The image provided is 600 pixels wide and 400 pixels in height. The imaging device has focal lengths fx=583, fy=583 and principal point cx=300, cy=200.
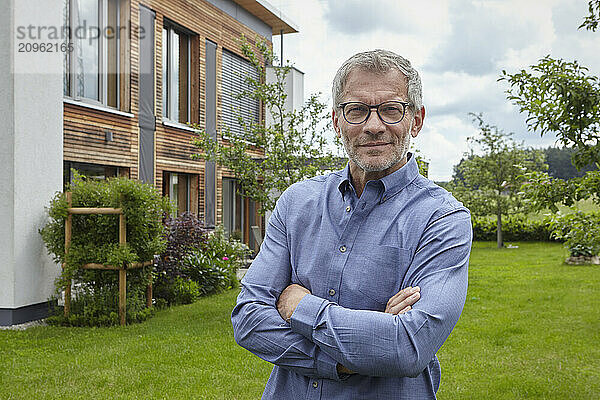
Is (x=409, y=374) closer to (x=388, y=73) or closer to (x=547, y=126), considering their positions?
(x=388, y=73)

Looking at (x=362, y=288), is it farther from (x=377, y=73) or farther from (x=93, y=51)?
(x=93, y=51)

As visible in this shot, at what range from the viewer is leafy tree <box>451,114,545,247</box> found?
23.5m

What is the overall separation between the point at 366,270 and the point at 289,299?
0.30m

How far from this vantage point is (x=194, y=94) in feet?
47.6

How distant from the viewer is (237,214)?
17.1m

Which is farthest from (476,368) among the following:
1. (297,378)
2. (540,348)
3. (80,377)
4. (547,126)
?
(297,378)

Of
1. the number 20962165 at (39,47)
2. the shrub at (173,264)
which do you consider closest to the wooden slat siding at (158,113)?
the number 20962165 at (39,47)

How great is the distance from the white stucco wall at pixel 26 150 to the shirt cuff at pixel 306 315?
6629mm

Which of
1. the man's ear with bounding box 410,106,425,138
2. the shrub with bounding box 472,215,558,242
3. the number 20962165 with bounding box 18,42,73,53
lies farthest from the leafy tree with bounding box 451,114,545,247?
the man's ear with bounding box 410,106,425,138

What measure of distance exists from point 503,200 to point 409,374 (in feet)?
75.6

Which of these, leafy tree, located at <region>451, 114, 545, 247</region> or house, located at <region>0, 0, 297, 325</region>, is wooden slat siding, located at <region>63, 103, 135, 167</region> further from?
leafy tree, located at <region>451, 114, 545, 247</region>

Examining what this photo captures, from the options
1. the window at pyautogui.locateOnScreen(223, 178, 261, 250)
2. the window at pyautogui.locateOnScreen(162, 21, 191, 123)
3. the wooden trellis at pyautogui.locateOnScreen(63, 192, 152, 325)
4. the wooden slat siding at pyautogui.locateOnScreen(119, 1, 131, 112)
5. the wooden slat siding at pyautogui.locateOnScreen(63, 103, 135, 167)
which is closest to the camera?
the wooden trellis at pyautogui.locateOnScreen(63, 192, 152, 325)

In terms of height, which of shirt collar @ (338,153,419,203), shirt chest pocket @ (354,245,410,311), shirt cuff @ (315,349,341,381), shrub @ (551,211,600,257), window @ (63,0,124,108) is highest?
window @ (63,0,124,108)

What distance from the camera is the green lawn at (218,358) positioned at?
5359mm
